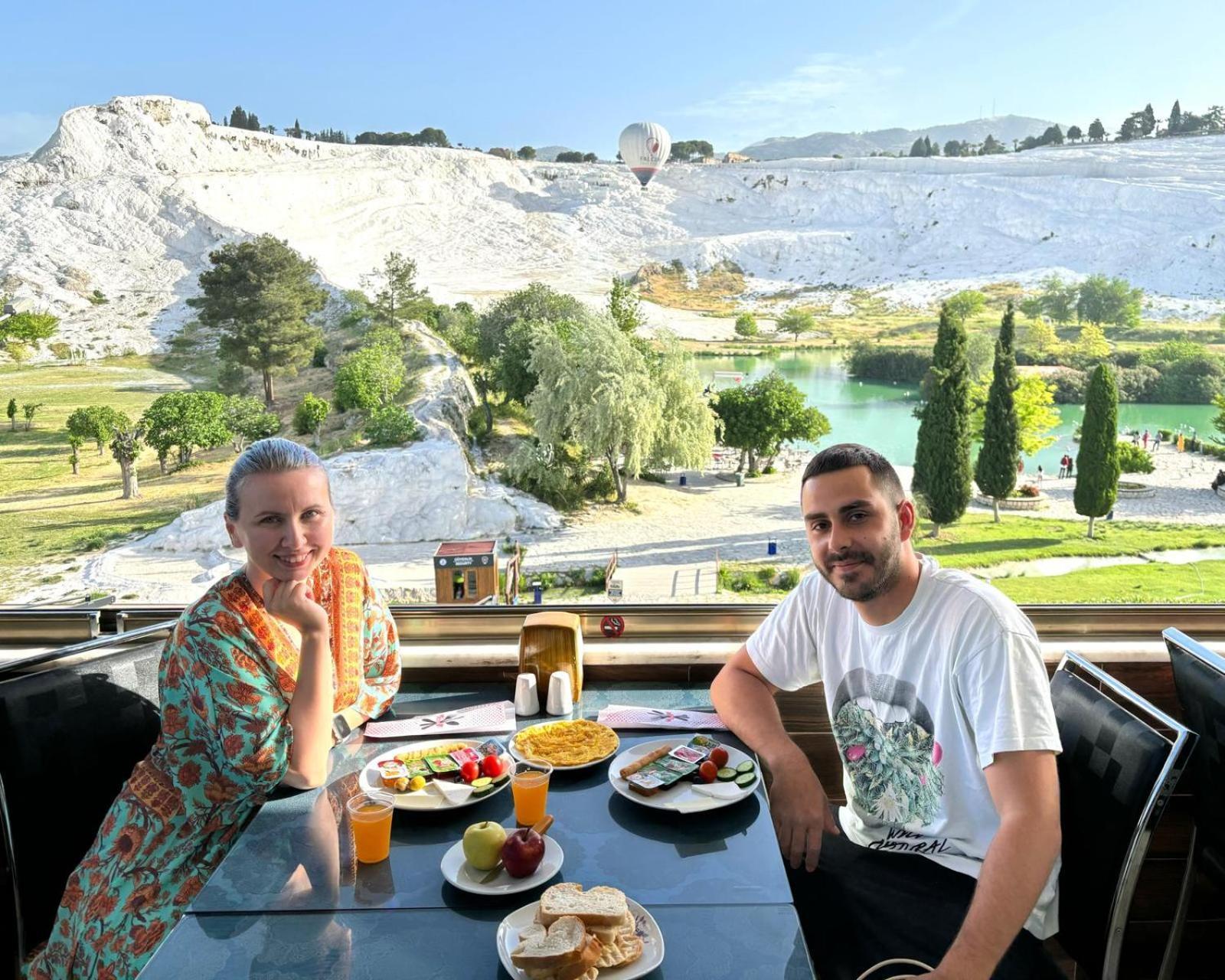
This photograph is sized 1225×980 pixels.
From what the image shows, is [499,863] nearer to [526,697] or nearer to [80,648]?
[526,697]

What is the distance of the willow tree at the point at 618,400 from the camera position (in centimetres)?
275

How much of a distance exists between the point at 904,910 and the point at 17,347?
8.92ft

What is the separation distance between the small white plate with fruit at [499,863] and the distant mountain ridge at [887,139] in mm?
2406

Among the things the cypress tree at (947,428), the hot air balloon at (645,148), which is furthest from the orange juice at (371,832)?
the hot air balloon at (645,148)

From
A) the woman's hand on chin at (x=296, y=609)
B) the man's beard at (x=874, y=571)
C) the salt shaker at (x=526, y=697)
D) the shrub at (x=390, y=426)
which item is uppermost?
the shrub at (x=390, y=426)

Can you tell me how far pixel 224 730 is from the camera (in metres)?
1.38

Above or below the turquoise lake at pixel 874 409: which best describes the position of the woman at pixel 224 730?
below

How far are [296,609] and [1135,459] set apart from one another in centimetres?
260

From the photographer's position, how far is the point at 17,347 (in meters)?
2.51

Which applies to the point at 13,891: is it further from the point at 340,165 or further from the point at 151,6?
the point at 151,6

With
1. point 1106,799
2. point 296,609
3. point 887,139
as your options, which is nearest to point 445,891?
point 296,609

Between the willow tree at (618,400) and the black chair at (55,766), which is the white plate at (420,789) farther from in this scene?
the willow tree at (618,400)

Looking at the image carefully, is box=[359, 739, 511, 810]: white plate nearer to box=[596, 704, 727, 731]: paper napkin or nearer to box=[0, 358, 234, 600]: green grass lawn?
box=[596, 704, 727, 731]: paper napkin

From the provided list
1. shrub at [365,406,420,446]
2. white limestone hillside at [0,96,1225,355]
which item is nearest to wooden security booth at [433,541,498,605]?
shrub at [365,406,420,446]
